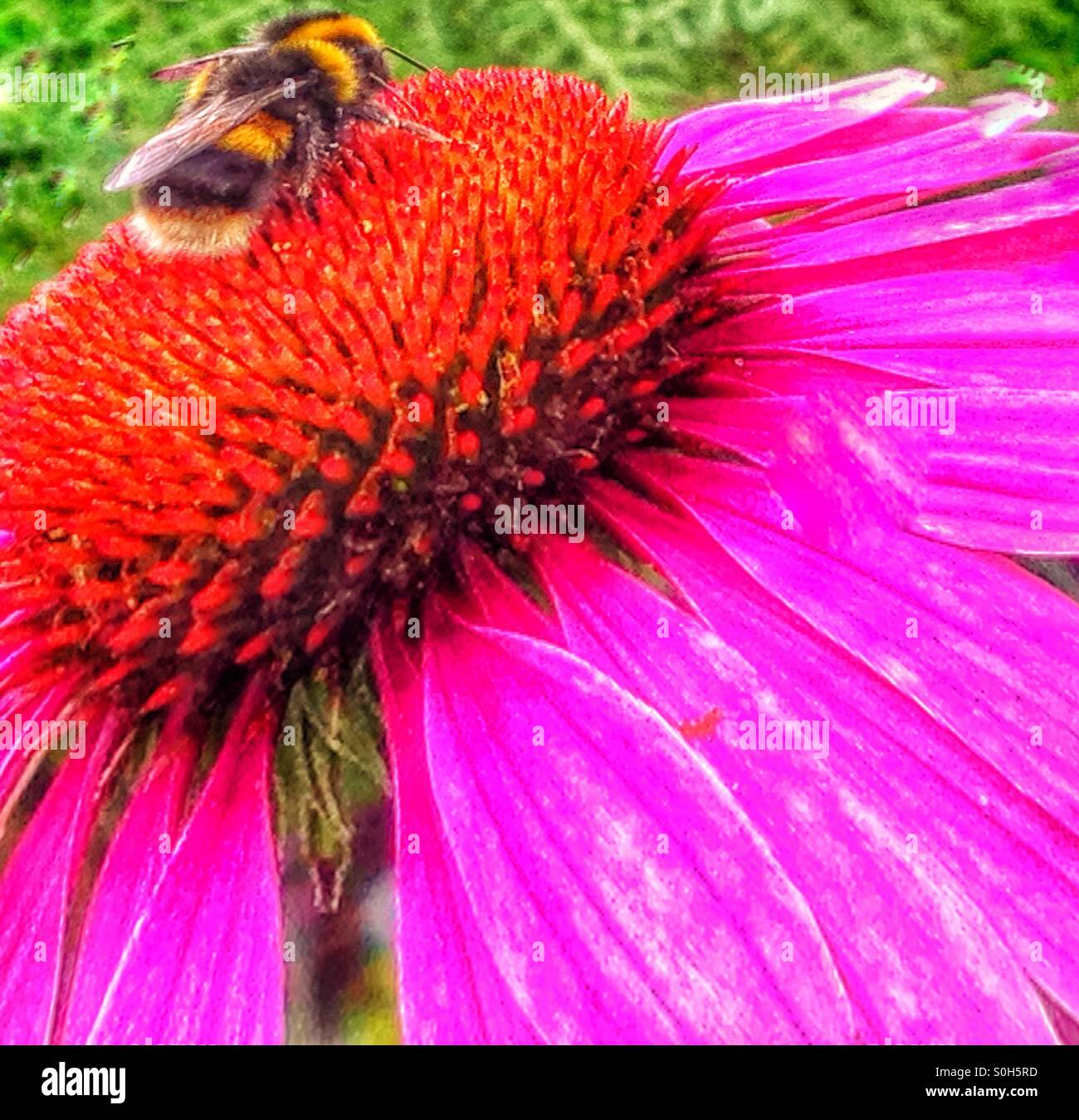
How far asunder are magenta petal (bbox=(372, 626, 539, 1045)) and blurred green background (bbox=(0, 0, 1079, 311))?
12.8 inches

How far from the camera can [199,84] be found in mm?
615

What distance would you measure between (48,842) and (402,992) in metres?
0.20

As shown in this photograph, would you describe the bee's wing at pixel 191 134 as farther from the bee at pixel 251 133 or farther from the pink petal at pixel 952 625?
the pink petal at pixel 952 625

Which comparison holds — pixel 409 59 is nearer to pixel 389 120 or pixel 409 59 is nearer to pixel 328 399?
pixel 389 120

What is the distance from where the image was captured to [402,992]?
20.0 inches

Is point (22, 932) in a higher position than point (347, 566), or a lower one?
lower

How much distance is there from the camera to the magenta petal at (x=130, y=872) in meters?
0.55

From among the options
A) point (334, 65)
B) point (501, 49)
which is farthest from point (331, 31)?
point (501, 49)

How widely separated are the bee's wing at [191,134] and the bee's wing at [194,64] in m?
0.04

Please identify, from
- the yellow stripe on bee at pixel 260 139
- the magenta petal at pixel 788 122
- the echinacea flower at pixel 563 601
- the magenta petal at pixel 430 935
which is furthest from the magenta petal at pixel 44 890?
the magenta petal at pixel 788 122

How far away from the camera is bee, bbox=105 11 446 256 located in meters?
0.57

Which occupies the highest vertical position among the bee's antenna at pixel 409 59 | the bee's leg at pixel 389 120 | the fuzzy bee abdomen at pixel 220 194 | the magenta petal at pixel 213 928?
the bee's antenna at pixel 409 59
